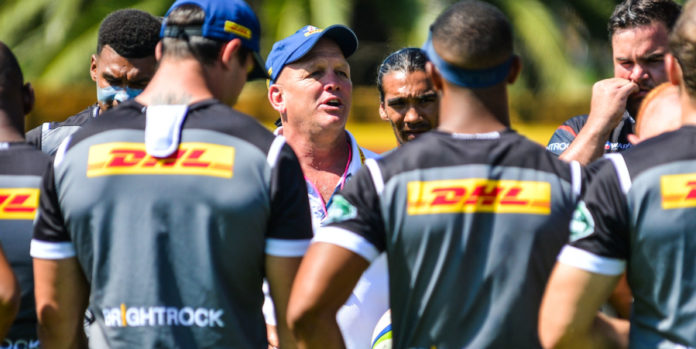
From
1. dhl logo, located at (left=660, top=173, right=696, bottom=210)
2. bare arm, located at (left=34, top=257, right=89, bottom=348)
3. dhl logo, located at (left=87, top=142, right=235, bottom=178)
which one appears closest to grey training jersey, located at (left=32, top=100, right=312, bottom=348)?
dhl logo, located at (left=87, top=142, right=235, bottom=178)

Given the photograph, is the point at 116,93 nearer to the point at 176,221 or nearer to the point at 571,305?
the point at 176,221

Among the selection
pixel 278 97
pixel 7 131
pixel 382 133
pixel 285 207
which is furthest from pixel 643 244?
pixel 382 133

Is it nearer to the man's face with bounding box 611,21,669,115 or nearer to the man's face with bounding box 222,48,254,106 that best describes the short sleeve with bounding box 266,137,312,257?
the man's face with bounding box 222,48,254,106

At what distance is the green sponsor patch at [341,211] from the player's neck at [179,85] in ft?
2.12

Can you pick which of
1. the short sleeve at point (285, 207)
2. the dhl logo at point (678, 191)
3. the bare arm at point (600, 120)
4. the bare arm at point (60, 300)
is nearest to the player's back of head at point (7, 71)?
A: the bare arm at point (60, 300)

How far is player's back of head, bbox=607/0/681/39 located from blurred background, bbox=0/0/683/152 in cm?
701

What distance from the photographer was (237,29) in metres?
3.35

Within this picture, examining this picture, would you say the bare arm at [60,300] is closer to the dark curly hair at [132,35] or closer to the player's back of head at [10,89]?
the player's back of head at [10,89]

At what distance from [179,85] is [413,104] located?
2136 millimetres

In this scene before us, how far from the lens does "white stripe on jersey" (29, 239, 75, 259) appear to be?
3260mm

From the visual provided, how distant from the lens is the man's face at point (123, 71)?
4809 mm

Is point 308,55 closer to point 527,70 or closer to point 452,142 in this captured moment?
point 452,142

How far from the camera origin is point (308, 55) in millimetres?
5305

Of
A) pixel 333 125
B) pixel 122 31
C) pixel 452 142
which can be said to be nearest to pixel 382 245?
pixel 452 142
